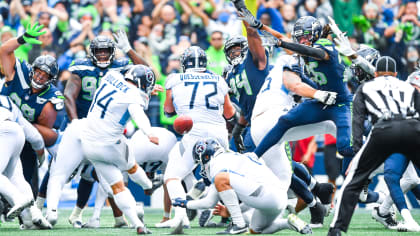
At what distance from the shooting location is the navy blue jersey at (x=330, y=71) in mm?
8555

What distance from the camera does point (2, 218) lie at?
35.1ft

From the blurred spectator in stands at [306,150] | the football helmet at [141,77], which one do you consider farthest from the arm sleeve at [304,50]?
the blurred spectator in stands at [306,150]

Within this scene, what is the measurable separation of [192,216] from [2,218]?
2.66 metres

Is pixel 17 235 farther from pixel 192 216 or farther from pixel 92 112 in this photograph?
pixel 192 216

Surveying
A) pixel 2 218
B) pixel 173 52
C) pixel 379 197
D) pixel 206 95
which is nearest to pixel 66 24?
pixel 173 52

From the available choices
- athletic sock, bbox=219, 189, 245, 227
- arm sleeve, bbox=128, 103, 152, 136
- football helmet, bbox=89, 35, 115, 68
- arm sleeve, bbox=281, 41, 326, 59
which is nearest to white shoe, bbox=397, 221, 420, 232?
athletic sock, bbox=219, 189, 245, 227

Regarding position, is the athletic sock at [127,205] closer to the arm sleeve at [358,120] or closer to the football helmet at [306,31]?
the arm sleeve at [358,120]

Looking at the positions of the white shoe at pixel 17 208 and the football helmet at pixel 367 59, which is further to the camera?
the football helmet at pixel 367 59

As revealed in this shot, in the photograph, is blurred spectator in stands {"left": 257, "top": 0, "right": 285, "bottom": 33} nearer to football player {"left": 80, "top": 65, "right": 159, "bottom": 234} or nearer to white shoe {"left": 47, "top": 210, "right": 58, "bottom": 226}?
football player {"left": 80, "top": 65, "right": 159, "bottom": 234}

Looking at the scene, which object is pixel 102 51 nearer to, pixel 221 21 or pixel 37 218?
pixel 37 218

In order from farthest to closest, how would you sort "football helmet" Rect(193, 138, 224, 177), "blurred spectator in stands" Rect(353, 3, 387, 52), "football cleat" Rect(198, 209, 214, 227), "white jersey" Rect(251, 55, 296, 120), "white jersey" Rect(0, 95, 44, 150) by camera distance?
1. "blurred spectator in stands" Rect(353, 3, 387, 52)
2. "football cleat" Rect(198, 209, 214, 227)
3. "white jersey" Rect(251, 55, 296, 120)
4. "white jersey" Rect(0, 95, 44, 150)
5. "football helmet" Rect(193, 138, 224, 177)

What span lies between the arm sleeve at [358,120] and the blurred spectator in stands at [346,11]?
8624mm

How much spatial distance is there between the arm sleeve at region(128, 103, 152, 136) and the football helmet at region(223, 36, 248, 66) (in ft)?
7.64

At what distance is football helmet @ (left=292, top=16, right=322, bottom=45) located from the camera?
8742 millimetres
